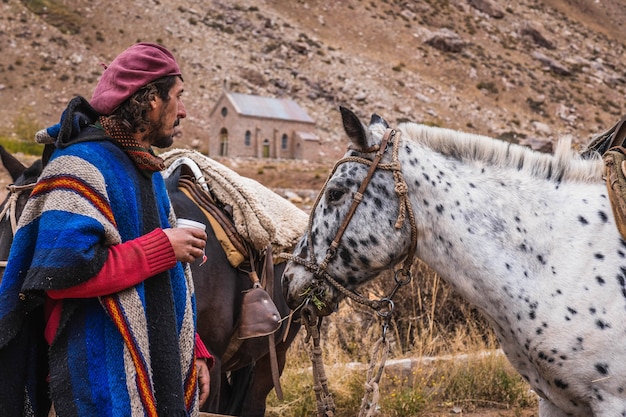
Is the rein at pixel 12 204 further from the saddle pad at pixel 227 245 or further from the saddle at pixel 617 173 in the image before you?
the saddle at pixel 617 173

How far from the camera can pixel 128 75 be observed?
2.19m

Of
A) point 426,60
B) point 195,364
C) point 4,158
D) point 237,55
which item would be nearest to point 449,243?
point 195,364

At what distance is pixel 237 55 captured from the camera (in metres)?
49.8

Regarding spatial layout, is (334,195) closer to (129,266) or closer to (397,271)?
(397,271)

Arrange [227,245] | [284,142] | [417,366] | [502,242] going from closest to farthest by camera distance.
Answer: [502,242]
[227,245]
[417,366]
[284,142]

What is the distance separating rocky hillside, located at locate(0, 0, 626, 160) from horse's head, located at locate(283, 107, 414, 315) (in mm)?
39487

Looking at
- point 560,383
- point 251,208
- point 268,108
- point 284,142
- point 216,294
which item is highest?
point 560,383

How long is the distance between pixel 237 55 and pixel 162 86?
4928 centimetres

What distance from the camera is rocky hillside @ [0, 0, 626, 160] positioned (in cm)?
4456

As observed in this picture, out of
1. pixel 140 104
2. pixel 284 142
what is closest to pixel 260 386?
pixel 140 104

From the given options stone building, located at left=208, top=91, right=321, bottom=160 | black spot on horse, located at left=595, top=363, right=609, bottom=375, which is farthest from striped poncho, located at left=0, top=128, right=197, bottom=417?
stone building, located at left=208, top=91, right=321, bottom=160

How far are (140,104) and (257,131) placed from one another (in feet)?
127

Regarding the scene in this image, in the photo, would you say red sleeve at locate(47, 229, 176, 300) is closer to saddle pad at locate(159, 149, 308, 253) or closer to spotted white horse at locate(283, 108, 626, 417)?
spotted white horse at locate(283, 108, 626, 417)

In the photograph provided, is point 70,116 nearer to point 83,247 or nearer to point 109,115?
point 109,115
